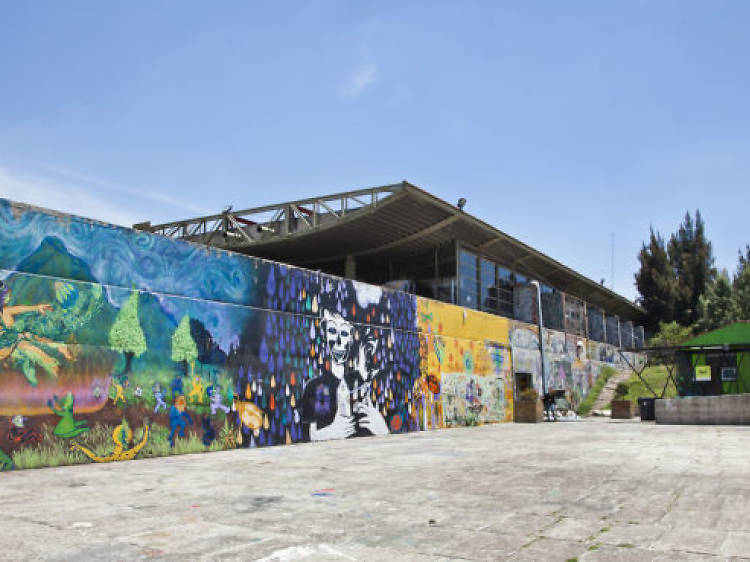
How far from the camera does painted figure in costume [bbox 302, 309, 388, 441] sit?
15.3 metres

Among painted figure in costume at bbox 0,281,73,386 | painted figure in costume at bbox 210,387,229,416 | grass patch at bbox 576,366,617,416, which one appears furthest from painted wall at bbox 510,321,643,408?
painted figure in costume at bbox 0,281,73,386

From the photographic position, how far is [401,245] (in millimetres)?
26766

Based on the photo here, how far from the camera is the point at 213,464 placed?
9.98 metres

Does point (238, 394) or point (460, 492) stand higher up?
point (238, 394)

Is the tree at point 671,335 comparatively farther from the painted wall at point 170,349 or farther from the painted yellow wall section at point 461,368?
the painted wall at point 170,349

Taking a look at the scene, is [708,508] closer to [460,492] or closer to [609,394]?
Answer: [460,492]

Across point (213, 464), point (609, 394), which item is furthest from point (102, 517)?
point (609, 394)

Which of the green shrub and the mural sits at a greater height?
the mural

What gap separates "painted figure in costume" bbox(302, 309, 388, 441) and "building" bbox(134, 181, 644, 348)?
7.07 meters

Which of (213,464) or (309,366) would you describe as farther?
(309,366)

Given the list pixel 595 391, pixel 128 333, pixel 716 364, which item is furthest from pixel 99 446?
pixel 595 391

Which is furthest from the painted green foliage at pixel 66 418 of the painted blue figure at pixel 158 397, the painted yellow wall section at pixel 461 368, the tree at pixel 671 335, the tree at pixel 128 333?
the tree at pixel 671 335

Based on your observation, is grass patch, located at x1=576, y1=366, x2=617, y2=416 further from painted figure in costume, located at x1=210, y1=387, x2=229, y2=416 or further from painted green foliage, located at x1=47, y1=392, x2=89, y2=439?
painted green foliage, located at x1=47, y1=392, x2=89, y2=439

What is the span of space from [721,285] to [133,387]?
51.8m
